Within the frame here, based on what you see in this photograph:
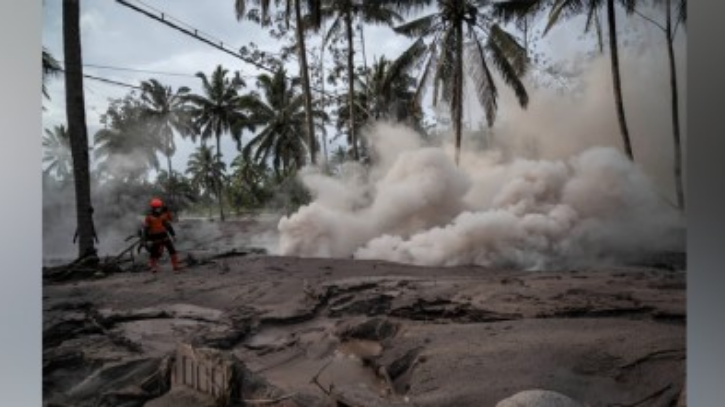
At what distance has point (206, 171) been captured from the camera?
3477 mm

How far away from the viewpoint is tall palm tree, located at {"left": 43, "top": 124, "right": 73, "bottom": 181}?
3.43 metres

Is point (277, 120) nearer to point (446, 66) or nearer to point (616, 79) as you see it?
point (446, 66)

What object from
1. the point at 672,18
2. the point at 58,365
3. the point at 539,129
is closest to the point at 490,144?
the point at 539,129

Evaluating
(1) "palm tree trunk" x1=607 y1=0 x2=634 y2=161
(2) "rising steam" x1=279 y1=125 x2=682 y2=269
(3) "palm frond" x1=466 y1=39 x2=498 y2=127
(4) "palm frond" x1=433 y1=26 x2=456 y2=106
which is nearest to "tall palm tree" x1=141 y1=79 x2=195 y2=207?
(2) "rising steam" x1=279 y1=125 x2=682 y2=269

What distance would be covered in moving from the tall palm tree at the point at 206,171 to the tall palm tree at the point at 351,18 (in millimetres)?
755

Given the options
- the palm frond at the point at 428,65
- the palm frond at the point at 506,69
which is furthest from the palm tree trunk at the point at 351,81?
the palm frond at the point at 506,69

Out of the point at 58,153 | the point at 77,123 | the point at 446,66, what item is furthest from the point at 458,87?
the point at 58,153

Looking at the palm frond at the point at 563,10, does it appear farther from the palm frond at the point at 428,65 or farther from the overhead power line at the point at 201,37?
the overhead power line at the point at 201,37

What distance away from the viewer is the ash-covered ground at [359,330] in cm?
318

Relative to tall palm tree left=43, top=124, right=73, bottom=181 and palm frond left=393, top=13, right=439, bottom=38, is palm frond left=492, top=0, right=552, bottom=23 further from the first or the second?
tall palm tree left=43, top=124, right=73, bottom=181

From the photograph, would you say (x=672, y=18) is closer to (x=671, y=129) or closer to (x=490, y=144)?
(x=671, y=129)

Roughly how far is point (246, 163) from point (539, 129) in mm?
1602

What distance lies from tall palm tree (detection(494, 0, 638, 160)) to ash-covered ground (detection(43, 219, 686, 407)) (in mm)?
806
